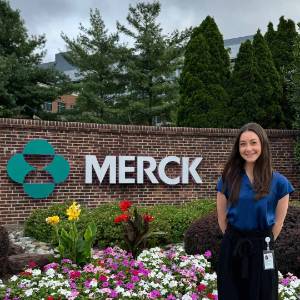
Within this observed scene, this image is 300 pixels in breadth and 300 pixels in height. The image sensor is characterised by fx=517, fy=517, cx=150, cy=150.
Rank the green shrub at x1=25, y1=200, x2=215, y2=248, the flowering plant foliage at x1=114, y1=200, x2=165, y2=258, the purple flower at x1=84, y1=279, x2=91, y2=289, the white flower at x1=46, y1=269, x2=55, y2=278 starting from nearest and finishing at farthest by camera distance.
Answer: the purple flower at x1=84, y1=279, x2=91, y2=289
the white flower at x1=46, y1=269, x2=55, y2=278
the flowering plant foliage at x1=114, y1=200, x2=165, y2=258
the green shrub at x1=25, y1=200, x2=215, y2=248

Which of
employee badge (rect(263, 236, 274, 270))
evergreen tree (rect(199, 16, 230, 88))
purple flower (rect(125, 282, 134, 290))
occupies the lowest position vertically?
purple flower (rect(125, 282, 134, 290))

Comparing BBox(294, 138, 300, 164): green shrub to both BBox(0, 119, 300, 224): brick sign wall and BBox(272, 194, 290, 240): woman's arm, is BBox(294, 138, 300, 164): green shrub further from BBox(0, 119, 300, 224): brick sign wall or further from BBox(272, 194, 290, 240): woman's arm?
BBox(272, 194, 290, 240): woman's arm

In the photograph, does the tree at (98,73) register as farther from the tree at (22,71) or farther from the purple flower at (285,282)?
the purple flower at (285,282)

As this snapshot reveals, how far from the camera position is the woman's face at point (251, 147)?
10.6 feet

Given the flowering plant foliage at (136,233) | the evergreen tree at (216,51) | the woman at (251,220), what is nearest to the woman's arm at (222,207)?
the woman at (251,220)

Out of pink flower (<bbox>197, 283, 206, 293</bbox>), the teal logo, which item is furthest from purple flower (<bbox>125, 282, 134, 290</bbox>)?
the teal logo

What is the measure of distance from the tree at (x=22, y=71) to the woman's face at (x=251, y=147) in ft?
67.5

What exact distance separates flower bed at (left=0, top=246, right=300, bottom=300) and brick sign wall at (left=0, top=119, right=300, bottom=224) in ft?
14.7

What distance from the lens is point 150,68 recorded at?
1061 inches

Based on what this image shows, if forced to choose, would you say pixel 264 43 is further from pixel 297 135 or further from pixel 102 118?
pixel 102 118

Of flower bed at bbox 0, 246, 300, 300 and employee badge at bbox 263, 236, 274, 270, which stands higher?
employee badge at bbox 263, 236, 274, 270

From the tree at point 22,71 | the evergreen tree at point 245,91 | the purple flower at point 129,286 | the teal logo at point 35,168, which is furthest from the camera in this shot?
the tree at point 22,71

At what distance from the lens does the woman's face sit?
10.6 feet

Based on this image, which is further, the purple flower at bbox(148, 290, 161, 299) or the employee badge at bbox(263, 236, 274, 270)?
the purple flower at bbox(148, 290, 161, 299)
